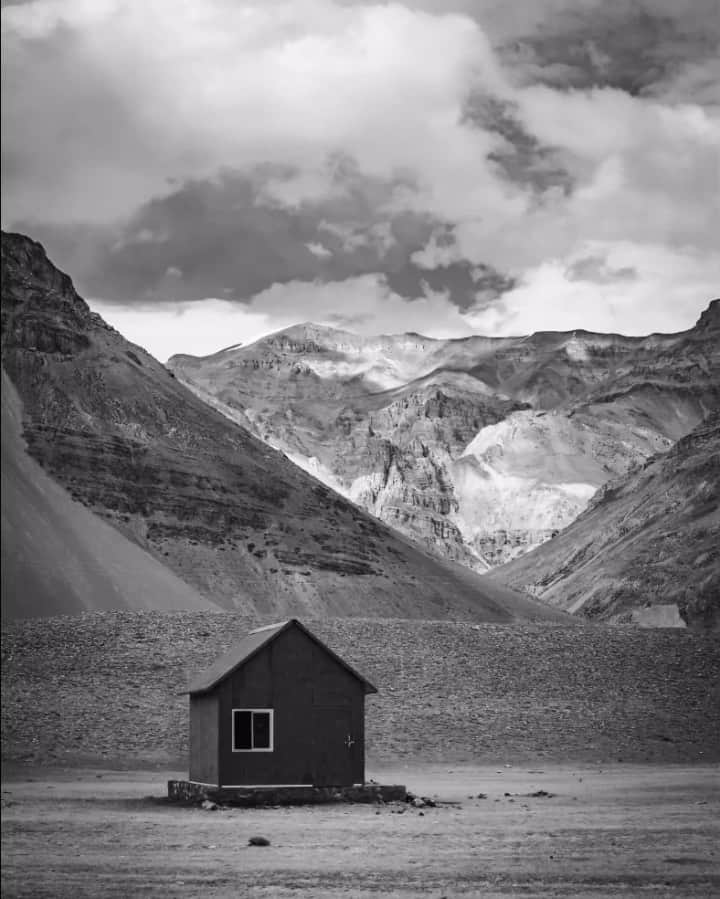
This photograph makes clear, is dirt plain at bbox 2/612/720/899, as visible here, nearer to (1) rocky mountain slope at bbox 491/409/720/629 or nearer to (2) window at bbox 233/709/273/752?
(2) window at bbox 233/709/273/752

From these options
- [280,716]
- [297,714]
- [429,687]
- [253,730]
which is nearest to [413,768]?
[429,687]

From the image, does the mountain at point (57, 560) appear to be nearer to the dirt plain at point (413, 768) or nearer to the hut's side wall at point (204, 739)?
the dirt plain at point (413, 768)

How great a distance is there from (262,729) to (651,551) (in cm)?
12690

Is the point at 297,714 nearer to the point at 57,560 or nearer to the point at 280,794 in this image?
the point at 280,794

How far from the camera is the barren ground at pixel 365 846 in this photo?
666 inches

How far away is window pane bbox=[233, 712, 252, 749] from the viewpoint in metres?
30.6

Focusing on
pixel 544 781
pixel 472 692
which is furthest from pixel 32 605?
pixel 472 692

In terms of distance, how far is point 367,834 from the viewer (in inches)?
954

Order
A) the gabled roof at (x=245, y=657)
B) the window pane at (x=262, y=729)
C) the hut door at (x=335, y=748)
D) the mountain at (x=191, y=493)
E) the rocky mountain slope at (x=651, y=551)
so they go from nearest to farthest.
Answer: the gabled roof at (x=245, y=657) → the window pane at (x=262, y=729) → the hut door at (x=335, y=748) → the mountain at (x=191, y=493) → the rocky mountain slope at (x=651, y=551)

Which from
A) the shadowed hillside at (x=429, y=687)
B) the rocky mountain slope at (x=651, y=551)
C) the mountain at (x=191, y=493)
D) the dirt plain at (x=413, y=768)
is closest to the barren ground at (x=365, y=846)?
the dirt plain at (x=413, y=768)

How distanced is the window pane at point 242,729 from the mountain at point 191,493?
5696 centimetres

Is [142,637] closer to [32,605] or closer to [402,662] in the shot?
[402,662]

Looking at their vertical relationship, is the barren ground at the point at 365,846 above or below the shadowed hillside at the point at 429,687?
below

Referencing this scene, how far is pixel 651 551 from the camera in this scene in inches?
6019
